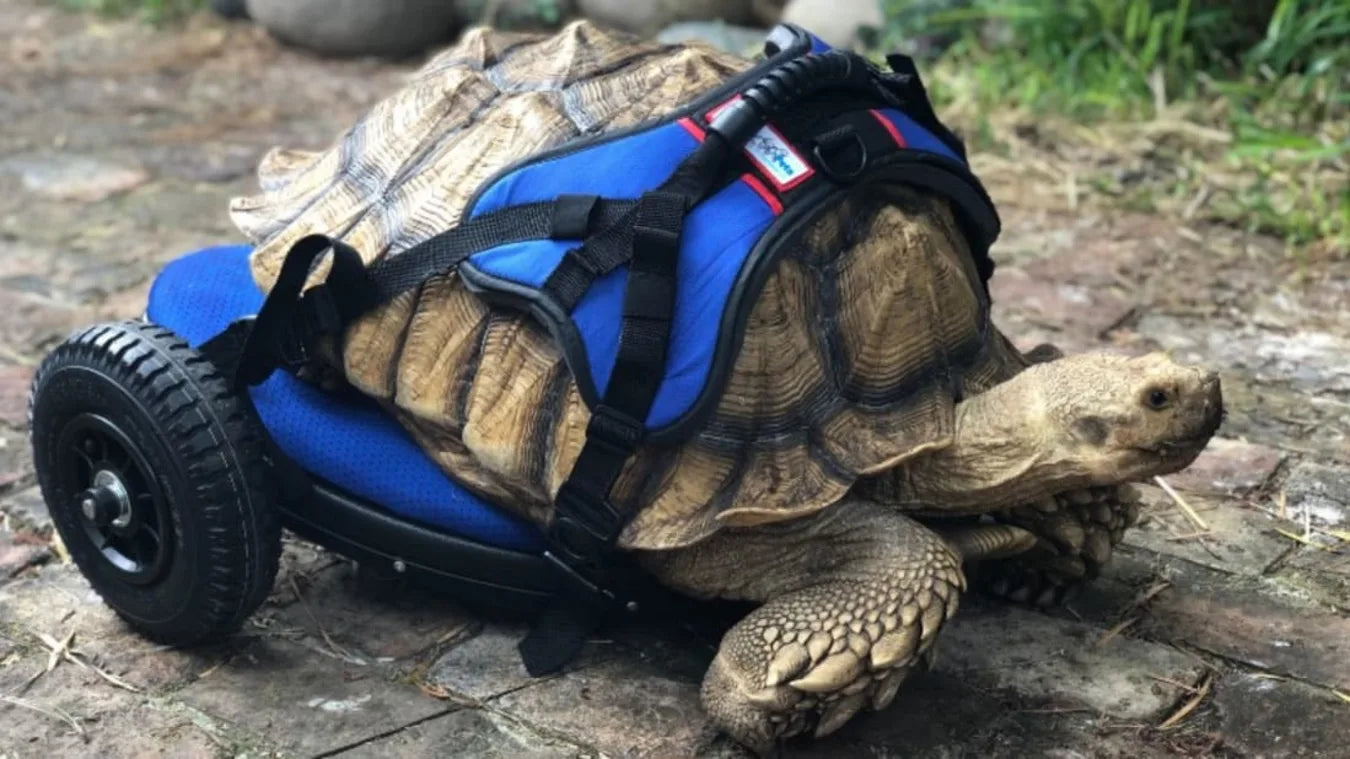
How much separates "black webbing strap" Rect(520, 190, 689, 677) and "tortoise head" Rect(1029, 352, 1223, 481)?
610mm

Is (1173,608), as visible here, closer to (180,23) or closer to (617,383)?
(617,383)

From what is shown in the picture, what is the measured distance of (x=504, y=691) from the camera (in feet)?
8.91

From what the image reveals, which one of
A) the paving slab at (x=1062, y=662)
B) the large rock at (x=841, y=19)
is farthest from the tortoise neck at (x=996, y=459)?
the large rock at (x=841, y=19)

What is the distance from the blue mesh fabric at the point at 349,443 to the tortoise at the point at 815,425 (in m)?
0.05

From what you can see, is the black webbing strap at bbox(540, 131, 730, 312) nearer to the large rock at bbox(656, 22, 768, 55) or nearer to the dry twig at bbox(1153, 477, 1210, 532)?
the dry twig at bbox(1153, 477, 1210, 532)

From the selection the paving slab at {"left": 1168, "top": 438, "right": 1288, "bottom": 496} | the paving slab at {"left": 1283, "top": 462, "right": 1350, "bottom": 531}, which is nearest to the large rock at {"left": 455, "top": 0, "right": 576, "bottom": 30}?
the paving slab at {"left": 1168, "top": 438, "right": 1288, "bottom": 496}

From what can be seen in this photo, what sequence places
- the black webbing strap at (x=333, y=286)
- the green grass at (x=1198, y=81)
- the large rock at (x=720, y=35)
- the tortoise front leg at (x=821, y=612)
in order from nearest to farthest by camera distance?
the tortoise front leg at (x=821, y=612), the black webbing strap at (x=333, y=286), the green grass at (x=1198, y=81), the large rock at (x=720, y=35)

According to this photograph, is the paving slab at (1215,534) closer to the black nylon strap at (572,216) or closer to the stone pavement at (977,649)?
the stone pavement at (977,649)

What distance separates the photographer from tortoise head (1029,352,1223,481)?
2.50 metres

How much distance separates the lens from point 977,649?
2834 mm

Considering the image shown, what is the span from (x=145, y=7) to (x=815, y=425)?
22.0ft

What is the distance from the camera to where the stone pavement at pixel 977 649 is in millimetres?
2590

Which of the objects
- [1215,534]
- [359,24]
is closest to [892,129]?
[1215,534]

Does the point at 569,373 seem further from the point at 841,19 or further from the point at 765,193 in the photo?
the point at 841,19
